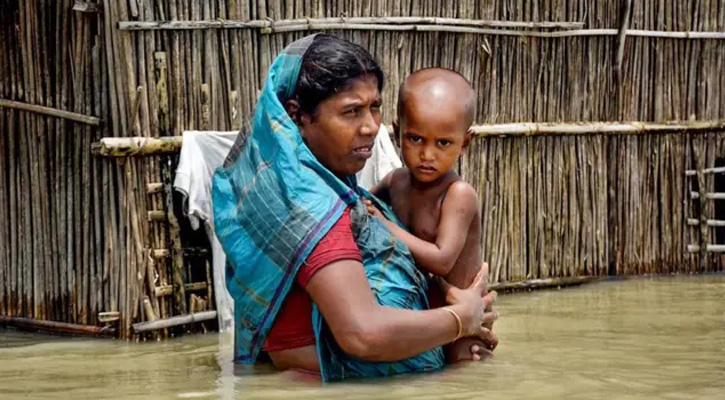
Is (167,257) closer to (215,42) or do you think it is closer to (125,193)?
(125,193)

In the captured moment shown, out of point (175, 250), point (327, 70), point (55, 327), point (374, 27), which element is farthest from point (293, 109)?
point (374, 27)

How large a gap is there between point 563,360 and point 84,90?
133 inches

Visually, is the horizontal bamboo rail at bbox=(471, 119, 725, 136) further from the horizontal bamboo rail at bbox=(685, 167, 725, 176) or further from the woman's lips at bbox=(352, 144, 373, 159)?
the woman's lips at bbox=(352, 144, 373, 159)

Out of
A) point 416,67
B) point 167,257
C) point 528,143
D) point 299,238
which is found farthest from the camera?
point 528,143

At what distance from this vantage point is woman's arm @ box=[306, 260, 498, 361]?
444cm

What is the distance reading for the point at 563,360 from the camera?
5.86 meters

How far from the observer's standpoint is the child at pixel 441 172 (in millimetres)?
5145

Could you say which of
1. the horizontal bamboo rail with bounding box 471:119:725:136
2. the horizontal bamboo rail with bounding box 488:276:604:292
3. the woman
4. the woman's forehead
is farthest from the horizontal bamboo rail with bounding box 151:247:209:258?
the woman's forehead

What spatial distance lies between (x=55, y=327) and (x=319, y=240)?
3.81 m

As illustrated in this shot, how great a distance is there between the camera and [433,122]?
A: 16.9ft

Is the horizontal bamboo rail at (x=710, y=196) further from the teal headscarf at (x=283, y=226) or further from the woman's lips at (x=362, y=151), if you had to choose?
the woman's lips at (x=362, y=151)

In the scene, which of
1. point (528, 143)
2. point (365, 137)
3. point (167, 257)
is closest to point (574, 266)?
point (528, 143)

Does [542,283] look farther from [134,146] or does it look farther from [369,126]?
[369,126]

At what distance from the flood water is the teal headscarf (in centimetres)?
18
